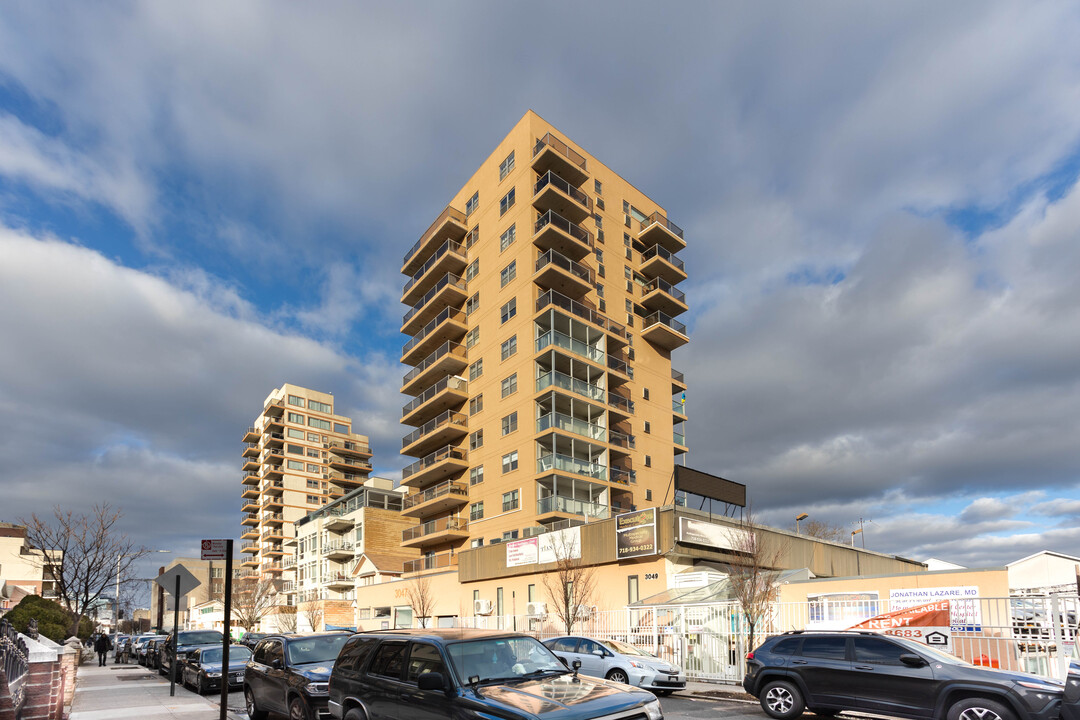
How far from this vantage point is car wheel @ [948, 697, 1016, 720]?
10.3 meters

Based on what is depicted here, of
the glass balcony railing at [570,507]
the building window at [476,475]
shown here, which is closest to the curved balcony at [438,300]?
the building window at [476,475]

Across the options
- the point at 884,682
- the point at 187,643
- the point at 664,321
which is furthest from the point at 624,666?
the point at 664,321

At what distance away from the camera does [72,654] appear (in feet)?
51.3

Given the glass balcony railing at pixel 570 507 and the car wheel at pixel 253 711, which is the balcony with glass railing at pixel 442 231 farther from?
the car wheel at pixel 253 711

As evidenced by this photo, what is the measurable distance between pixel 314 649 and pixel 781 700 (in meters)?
8.64

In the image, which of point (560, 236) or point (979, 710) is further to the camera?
point (560, 236)

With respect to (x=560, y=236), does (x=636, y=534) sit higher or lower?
lower

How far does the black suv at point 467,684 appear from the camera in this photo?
23.7ft

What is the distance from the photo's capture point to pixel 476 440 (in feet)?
172

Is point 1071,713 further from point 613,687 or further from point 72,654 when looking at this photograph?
point 72,654

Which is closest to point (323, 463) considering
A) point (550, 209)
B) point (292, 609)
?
point (292, 609)

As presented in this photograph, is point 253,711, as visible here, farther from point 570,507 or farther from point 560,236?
point 560,236

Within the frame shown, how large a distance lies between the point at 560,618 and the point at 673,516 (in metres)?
7.24

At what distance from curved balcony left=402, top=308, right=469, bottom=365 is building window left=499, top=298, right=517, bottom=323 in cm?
520
